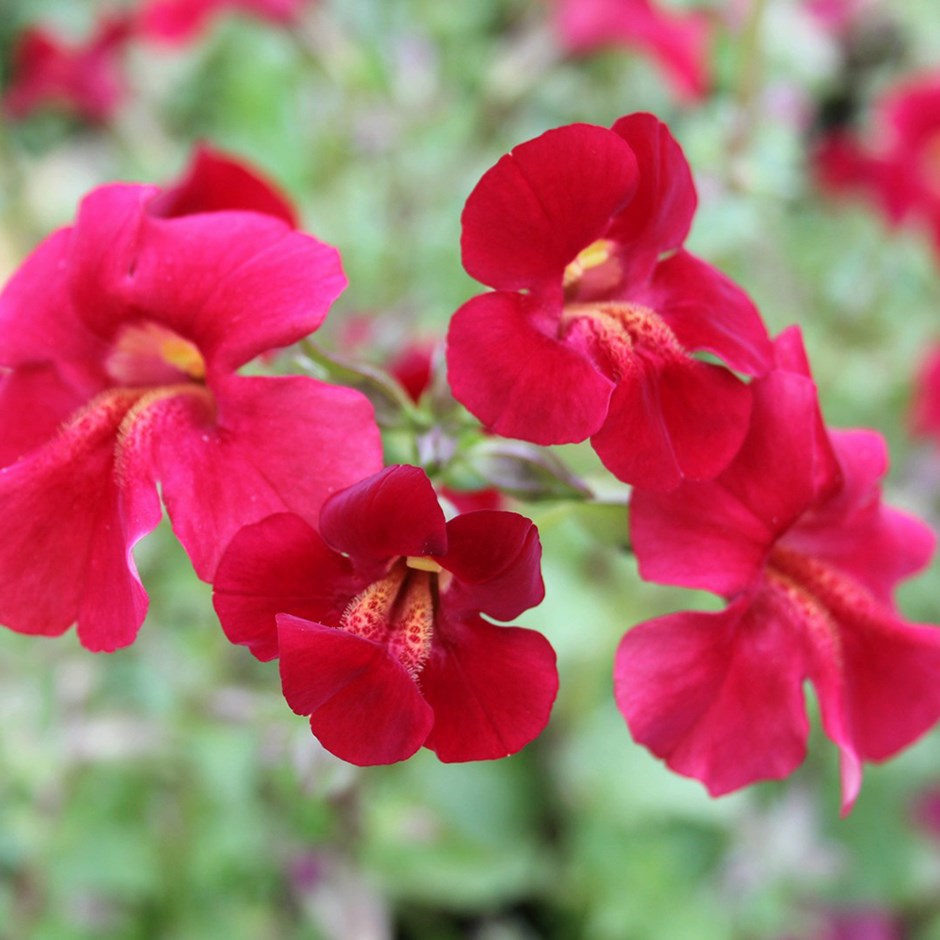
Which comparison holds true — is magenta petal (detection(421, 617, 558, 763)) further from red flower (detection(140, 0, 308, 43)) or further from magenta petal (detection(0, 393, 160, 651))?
red flower (detection(140, 0, 308, 43))

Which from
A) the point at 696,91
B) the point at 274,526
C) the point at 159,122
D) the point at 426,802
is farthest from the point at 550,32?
the point at 274,526

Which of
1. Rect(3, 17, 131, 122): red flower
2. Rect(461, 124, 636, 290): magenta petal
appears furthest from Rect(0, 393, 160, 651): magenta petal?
Rect(3, 17, 131, 122): red flower

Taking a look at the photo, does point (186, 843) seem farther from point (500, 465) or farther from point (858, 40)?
point (858, 40)

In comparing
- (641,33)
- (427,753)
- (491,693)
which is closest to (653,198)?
(491,693)

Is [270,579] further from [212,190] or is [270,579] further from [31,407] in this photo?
[212,190]

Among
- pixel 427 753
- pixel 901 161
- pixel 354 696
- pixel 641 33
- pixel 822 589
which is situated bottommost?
pixel 427 753
